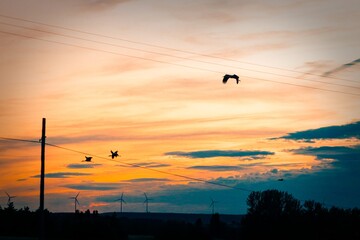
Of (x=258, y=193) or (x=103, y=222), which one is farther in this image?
(x=258, y=193)

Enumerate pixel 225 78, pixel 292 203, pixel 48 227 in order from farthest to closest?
pixel 292 203, pixel 48 227, pixel 225 78

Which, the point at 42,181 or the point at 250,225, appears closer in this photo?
the point at 42,181

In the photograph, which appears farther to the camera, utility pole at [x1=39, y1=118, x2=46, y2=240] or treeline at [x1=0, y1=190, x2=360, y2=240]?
treeline at [x1=0, y1=190, x2=360, y2=240]

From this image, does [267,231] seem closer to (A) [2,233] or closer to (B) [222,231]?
(B) [222,231]

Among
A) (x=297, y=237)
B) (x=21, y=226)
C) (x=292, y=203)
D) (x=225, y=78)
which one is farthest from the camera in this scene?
(x=292, y=203)

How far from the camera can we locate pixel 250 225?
393 feet

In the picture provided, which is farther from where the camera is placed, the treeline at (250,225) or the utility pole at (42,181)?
the treeline at (250,225)

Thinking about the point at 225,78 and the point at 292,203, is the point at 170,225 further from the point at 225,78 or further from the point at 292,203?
the point at 292,203

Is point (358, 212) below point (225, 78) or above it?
below

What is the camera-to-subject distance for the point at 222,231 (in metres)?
154

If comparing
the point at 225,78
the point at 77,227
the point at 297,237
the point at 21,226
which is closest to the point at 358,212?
the point at 297,237

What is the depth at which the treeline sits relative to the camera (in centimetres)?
9775

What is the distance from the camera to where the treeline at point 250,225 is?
97.8 metres

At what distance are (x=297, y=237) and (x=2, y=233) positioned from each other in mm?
58235
